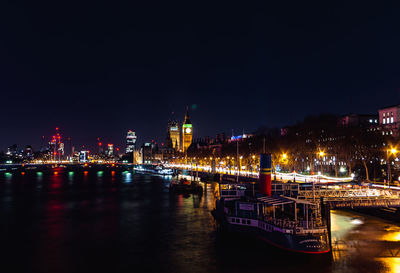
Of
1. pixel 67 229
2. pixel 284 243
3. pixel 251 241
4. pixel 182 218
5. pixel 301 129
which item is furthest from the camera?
pixel 301 129

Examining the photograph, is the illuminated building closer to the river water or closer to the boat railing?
the river water

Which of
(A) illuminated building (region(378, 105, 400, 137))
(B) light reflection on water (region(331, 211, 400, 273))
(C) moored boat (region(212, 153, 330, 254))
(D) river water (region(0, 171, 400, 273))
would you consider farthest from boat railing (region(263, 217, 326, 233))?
(A) illuminated building (region(378, 105, 400, 137))

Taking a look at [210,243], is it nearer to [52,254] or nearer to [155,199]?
[52,254]

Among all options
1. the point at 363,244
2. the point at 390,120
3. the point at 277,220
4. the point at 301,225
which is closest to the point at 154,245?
the point at 277,220

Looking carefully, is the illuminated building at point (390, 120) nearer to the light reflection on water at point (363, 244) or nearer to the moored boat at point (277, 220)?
the light reflection on water at point (363, 244)

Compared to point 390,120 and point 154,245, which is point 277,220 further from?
point 390,120

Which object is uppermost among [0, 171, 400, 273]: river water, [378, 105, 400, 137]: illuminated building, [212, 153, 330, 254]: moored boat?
[378, 105, 400, 137]: illuminated building

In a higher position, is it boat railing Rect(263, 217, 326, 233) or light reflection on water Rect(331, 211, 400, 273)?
boat railing Rect(263, 217, 326, 233)

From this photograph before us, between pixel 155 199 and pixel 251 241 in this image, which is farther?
pixel 155 199

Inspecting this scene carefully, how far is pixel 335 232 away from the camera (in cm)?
4406

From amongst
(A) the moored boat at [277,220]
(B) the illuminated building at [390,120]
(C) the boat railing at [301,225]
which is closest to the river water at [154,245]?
(A) the moored boat at [277,220]

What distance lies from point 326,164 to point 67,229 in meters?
94.0

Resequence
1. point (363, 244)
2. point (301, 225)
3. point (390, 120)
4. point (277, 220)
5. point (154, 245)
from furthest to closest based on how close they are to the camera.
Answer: point (390, 120)
point (154, 245)
point (363, 244)
point (277, 220)
point (301, 225)

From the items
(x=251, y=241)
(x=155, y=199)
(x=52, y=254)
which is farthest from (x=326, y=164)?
(x=52, y=254)
